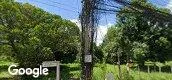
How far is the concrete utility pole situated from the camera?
18547 millimetres

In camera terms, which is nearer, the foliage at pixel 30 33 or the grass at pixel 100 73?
the grass at pixel 100 73

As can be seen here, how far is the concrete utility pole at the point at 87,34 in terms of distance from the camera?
18.5m

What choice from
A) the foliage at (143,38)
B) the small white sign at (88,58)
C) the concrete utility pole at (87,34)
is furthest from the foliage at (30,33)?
the small white sign at (88,58)

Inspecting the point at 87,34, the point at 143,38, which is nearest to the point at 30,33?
the point at 143,38

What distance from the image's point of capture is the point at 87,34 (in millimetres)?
18656

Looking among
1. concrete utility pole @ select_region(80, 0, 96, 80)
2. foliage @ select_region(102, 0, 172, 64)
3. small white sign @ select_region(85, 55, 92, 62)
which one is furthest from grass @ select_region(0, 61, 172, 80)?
small white sign @ select_region(85, 55, 92, 62)

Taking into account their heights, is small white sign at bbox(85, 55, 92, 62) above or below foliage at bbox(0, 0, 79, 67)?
below

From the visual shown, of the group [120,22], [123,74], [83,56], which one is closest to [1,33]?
[120,22]

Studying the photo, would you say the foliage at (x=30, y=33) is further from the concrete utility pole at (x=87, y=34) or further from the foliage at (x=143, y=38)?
the concrete utility pole at (x=87, y=34)

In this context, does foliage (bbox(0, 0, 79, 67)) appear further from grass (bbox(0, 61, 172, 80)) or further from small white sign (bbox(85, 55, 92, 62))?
small white sign (bbox(85, 55, 92, 62))

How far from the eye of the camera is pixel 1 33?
43812mm

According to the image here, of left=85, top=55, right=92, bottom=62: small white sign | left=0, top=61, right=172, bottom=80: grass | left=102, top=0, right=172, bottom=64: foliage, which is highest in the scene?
left=102, top=0, right=172, bottom=64: foliage

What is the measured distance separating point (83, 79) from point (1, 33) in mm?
26543

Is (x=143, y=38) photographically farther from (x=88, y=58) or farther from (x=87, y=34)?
(x=88, y=58)
